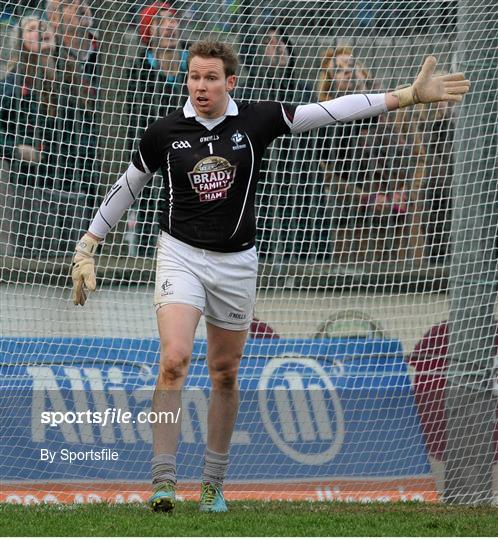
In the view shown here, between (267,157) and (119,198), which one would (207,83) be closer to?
(119,198)

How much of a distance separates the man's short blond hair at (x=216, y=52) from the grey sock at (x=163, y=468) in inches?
76.1

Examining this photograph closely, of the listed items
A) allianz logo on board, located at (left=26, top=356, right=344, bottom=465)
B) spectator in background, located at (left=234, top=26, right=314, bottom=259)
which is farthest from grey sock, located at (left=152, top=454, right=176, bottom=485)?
spectator in background, located at (left=234, top=26, right=314, bottom=259)

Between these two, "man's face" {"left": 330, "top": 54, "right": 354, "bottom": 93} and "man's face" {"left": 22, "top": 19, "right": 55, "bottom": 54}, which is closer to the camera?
"man's face" {"left": 22, "top": 19, "right": 55, "bottom": 54}

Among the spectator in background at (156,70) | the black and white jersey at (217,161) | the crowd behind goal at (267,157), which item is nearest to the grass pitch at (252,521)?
the black and white jersey at (217,161)

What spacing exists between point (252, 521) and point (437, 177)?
3.63 metres

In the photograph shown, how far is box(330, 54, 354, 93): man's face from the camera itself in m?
7.99

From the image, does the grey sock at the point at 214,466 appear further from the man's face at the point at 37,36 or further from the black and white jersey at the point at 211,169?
the man's face at the point at 37,36

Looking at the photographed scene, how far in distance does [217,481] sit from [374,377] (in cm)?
242

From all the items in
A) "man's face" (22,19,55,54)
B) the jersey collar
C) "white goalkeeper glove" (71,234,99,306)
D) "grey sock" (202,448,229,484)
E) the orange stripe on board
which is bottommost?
the orange stripe on board

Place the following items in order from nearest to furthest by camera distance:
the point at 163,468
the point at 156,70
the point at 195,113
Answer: the point at 163,468
the point at 195,113
the point at 156,70

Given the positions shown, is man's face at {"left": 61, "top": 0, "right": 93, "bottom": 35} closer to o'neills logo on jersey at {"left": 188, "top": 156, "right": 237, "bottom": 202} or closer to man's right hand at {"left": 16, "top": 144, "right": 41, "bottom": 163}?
man's right hand at {"left": 16, "top": 144, "right": 41, "bottom": 163}

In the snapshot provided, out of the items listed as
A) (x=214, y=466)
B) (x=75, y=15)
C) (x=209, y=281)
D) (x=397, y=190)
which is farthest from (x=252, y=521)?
(x=75, y=15)

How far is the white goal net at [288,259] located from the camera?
743cm

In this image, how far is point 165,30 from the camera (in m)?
7.66
